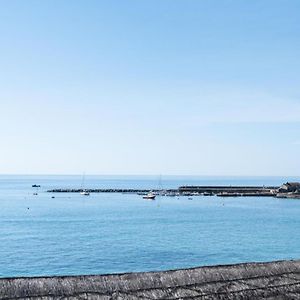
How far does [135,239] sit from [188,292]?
54329mm

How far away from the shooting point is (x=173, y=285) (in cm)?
720

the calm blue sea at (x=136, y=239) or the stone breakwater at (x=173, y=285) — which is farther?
Answer: the calm blue sea at (x=136, y=239)

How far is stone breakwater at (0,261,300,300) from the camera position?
6543mm

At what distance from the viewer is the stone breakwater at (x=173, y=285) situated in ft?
21.5

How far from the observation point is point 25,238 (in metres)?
61.0

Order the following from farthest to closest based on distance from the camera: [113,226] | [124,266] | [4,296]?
[113,226]
[124,266]
[4,296]

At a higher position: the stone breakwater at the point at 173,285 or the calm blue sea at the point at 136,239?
the stone breakwater at the point at 173,285

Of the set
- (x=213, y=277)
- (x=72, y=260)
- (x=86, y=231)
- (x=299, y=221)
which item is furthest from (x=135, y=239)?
(x=213, y=277)

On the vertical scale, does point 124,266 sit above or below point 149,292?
below

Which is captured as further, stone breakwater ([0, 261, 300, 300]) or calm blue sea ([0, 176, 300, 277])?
calm blue sea ([0, 176, 300, 277])

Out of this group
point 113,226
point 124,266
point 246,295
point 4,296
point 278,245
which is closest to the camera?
point 4,296

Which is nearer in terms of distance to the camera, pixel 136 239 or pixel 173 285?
pixel 173 285

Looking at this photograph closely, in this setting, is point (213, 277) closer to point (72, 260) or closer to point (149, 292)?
point (149, 292)

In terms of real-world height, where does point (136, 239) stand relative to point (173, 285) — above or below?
below
